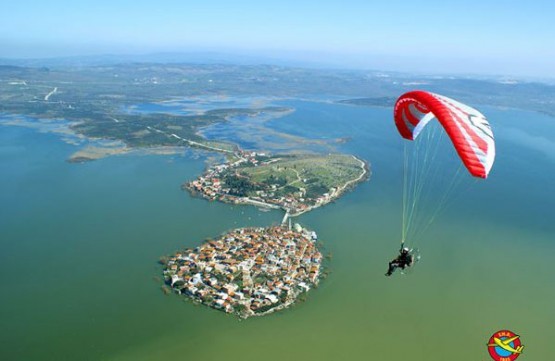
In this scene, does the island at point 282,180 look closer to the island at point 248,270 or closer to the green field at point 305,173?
the green field at point 305,173

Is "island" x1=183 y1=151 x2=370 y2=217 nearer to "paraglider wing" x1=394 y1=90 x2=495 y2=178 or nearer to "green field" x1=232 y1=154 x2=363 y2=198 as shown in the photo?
"green field" x1=232 y1=154 x2=363 y2=198

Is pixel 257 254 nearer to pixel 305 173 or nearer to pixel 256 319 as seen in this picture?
pixel 256 319

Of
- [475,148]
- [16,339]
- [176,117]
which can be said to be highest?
[475,148]

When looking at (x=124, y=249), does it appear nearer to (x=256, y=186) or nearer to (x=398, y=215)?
(x=256, y=186)

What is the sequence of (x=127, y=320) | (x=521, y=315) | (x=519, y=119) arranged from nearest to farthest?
(x=127, y=320)
(x=521, y=315)
(x=519, y=119)

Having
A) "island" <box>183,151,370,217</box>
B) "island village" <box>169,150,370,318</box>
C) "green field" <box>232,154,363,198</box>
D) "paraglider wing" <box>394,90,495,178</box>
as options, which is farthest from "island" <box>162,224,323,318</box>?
"paraglider wing" <box>394,90,495,178</box>

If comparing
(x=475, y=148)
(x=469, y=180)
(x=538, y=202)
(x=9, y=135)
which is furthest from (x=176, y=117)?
(x=475, y=148)

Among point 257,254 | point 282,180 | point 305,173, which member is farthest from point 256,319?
point 305,173
